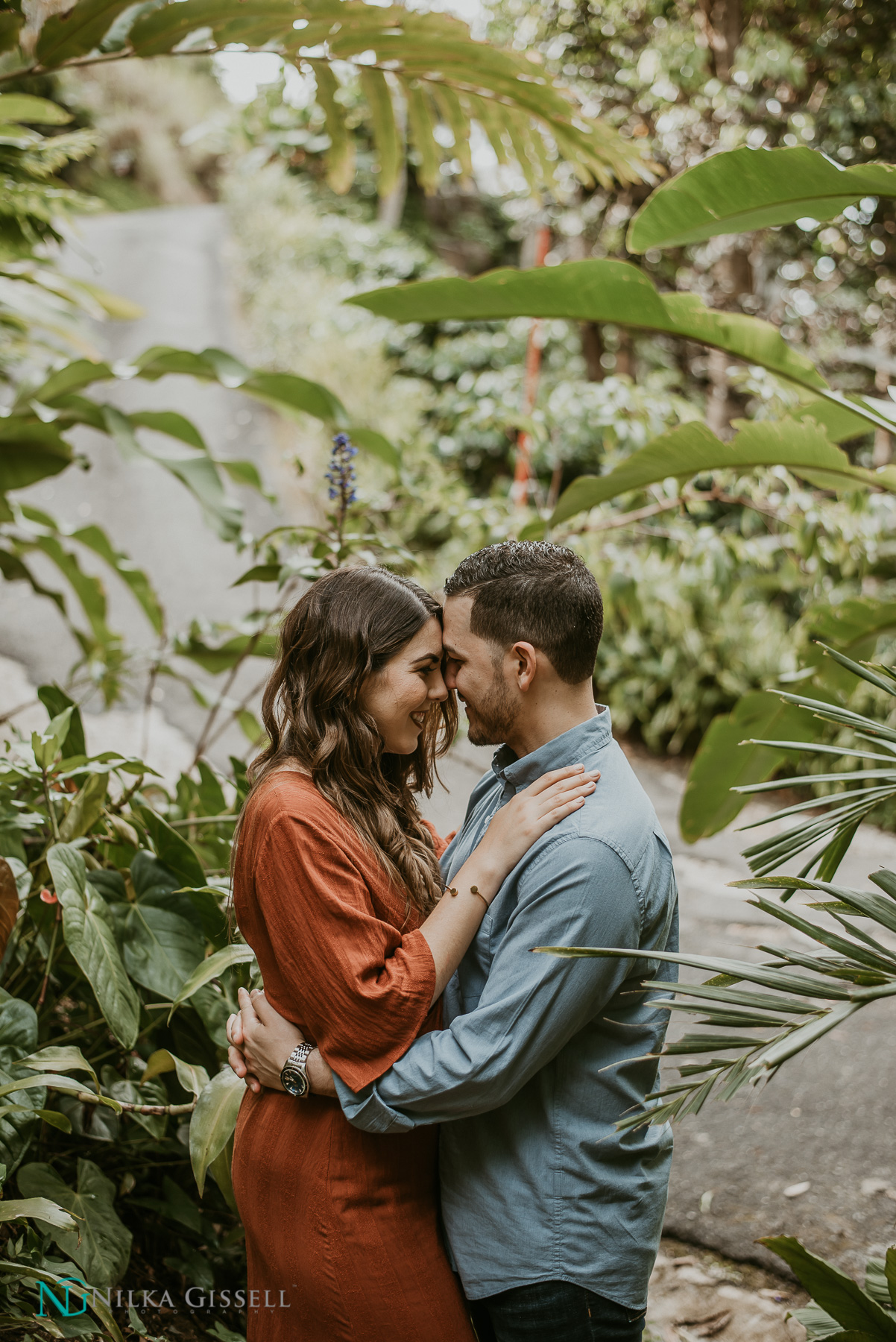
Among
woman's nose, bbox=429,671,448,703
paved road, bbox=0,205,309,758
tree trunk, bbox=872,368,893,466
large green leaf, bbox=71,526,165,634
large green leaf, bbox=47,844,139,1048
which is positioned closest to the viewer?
woman's nose, bbox=429,671,448,703

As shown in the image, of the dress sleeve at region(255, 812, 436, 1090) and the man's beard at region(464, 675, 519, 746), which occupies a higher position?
the man's beard at region(464, 675, 519, 746)

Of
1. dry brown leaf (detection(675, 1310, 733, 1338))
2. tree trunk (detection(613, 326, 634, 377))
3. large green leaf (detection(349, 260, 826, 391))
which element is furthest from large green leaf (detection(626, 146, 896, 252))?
tree trunk (detection(613, 326, 634, 377))

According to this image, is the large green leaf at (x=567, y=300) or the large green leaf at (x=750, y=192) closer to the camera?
the large green leaf at (x=750, y=192)

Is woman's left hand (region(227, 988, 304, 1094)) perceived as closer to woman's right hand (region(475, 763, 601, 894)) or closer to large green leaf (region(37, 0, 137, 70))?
woman's right hand (region(475, 763, 601, 894))

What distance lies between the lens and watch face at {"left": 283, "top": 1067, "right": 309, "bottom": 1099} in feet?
4.64

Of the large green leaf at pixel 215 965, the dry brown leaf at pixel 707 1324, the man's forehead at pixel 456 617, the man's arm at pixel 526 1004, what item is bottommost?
the dry brown leaf at pixel 707 1324

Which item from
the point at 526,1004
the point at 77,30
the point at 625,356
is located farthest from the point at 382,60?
the point at 625,356

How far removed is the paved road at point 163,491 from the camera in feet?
19.2

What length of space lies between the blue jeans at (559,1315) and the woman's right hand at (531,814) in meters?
0.58

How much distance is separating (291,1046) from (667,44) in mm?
8330

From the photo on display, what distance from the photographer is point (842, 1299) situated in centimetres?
129

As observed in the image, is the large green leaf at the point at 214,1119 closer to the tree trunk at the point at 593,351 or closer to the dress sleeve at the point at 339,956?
the dress sleeve at the point at 339,956

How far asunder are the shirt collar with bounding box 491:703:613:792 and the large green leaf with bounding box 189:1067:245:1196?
748 mm

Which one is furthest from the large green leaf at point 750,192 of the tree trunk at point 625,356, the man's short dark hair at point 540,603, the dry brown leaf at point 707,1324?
the tree trunk at point 625,356
